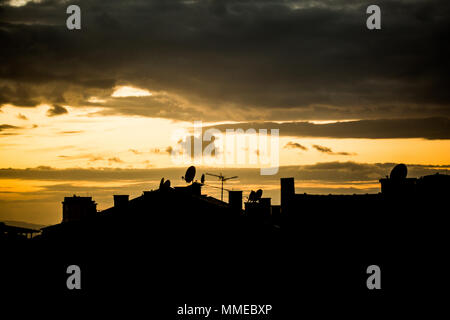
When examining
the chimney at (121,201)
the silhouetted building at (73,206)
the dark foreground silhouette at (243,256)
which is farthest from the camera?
the silhouetted building at (73,206)

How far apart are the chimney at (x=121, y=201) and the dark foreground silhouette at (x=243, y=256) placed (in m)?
0.10

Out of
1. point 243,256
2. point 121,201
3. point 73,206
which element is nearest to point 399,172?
point 243,256

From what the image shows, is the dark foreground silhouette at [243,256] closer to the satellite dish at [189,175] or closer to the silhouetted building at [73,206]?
the satellite dish at [189,175]

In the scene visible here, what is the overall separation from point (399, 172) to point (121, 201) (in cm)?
1831

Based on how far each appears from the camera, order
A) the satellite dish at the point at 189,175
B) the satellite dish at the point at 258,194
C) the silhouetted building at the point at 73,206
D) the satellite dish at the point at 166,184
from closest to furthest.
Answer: the satellite dish at the point at 166,184 < the satellite dish at the point at 189,175 < the satellite dish at the point at 258,194 < the silhouetted building at the point at 73,206

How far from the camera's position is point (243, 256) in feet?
98.3

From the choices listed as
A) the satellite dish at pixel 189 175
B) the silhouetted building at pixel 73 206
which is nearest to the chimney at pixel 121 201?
the satellite dish at pixel 189 175

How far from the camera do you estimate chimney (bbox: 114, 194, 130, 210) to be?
109 ft

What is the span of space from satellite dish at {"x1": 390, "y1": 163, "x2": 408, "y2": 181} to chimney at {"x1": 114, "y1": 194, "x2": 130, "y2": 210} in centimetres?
1744

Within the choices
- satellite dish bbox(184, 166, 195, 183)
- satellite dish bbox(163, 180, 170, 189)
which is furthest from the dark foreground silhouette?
satellite dish bbox(184, 166, 195, 183)

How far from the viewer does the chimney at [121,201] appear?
33.2 metres

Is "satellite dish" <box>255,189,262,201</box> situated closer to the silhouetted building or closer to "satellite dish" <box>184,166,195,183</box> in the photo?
"satellite dish" <box>184,166,195,183</box>
